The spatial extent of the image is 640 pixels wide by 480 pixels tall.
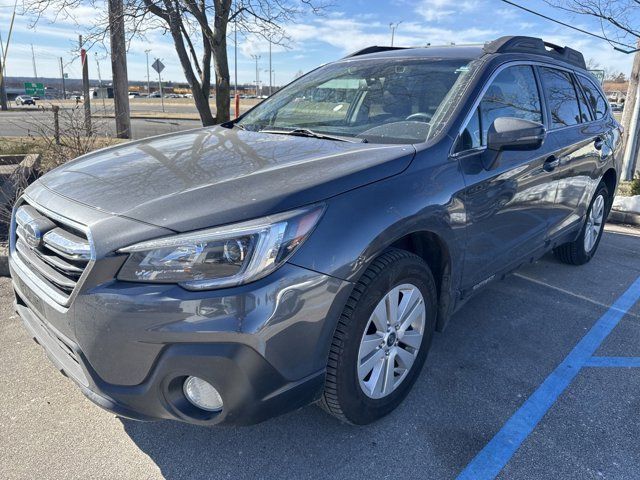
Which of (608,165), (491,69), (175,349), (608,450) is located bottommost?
(608,450)

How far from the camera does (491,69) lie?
119 inches

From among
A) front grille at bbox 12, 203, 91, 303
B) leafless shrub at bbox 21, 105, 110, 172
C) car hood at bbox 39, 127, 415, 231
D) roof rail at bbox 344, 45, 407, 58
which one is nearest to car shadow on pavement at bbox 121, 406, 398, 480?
front grille at bbox 12, 203, 91, 303

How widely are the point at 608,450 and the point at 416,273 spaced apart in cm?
124

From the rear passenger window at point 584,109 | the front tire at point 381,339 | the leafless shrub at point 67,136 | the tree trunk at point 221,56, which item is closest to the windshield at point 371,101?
the front tire at point 381,339

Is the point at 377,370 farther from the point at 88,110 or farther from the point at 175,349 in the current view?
the point at 88,110

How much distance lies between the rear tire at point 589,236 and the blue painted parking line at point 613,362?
67.5 inches

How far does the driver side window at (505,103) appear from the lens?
9.29ft

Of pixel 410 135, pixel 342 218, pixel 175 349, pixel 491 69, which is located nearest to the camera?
pixel 175 349

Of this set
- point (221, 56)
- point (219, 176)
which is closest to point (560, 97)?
point (219, 176)

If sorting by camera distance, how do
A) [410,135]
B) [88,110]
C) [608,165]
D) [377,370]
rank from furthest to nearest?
[88,110] < [608,165] < [410,135] < [377,370]

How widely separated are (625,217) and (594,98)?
2988 mm

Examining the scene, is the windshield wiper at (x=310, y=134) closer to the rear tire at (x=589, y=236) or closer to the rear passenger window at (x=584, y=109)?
the rear passenger window at (x=584, y=109)

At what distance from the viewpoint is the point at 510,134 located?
273cm

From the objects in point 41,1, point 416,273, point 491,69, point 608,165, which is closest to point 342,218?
point 416,273
